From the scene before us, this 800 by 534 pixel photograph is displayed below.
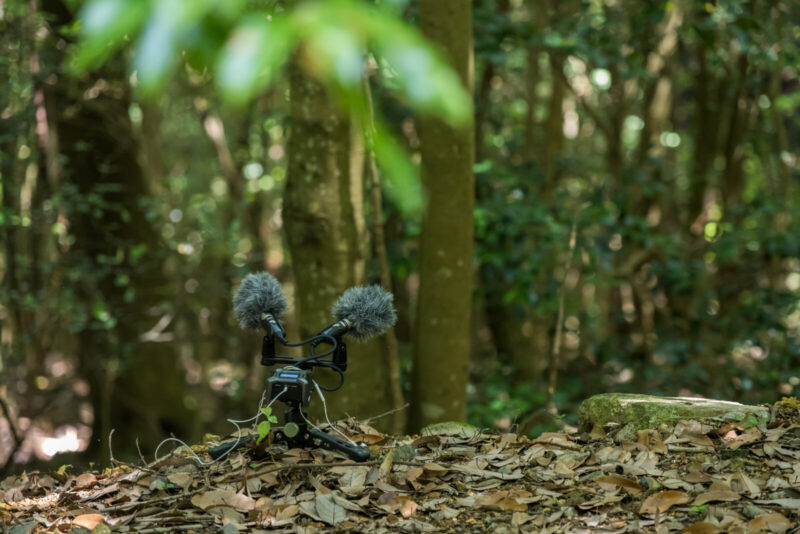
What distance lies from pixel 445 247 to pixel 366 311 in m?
1.59

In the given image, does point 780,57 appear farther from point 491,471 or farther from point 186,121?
point 186,121

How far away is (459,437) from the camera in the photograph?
11.4 feet

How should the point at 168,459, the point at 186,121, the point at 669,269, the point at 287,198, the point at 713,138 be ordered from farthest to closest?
1. the point at 186,121
2. the point at 713,138
3. the point at 669,269
4. the point at 287,198
5. the point at 168,459

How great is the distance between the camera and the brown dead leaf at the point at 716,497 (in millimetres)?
2480

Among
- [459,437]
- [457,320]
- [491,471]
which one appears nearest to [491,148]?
[457,320]

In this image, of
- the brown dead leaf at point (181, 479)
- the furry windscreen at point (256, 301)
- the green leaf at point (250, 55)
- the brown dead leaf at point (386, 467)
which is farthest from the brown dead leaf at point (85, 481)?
the green leaf at point (250, 55)

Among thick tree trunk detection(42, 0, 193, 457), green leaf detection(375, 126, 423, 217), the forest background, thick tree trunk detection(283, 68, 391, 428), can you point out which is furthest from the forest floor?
thick tree trunk detection(42, 0, 193, 457)

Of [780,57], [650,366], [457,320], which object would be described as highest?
[780,57]

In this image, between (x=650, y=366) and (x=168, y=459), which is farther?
(x=650, y=366)

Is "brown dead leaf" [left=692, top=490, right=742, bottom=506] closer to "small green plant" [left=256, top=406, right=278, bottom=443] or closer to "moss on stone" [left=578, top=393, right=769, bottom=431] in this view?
"moss on stone" [left=578, top=393, right=769, bottom=431]

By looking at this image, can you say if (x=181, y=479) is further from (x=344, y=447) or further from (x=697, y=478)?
(x=697, y=478)

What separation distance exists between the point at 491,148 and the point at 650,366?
2790 millimetres

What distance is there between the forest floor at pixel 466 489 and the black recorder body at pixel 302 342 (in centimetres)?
8

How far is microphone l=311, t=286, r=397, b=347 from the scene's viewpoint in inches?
111
